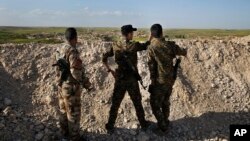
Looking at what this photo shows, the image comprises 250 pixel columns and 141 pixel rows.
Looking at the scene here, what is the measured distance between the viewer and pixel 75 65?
7711 millimetres

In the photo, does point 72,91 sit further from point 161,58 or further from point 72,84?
point 161,58

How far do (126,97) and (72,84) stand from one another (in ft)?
8.46

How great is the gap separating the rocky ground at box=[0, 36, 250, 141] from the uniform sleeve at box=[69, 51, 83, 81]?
4.87 feet

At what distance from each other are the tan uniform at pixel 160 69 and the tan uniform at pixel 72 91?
1.55m

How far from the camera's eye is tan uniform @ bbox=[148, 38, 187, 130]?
8469 millimetres

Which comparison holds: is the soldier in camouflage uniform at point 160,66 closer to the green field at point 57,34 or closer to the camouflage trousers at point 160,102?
the camouflage trousers at point 160,102

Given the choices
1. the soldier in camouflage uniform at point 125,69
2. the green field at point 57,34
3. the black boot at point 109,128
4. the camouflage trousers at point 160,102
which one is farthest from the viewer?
the green field at point 57,34

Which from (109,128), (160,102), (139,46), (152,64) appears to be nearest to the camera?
(139,46)

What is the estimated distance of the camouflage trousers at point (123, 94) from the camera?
8.45 metres

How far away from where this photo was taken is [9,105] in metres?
9.39

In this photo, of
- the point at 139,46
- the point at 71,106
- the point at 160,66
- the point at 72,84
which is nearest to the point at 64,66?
the point at 72,84

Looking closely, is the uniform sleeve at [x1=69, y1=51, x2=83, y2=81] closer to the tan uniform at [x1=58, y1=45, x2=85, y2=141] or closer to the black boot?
the tan uniform at [x1=58, y1=45, x2=85, y2=141]

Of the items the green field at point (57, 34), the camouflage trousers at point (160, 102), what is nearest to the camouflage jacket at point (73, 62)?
the camouflage trousers at point (160, 102)

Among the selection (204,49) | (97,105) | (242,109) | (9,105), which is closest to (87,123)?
(97,105)
